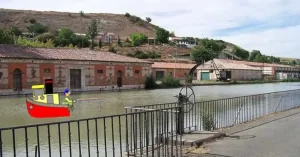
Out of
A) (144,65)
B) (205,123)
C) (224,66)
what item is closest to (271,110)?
(205,123)

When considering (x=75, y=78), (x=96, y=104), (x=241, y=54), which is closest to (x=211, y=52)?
(x=241, y=54)

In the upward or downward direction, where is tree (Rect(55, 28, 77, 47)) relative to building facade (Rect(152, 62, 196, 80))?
upward

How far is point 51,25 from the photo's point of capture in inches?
5719

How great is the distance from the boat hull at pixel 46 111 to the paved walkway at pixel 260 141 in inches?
423

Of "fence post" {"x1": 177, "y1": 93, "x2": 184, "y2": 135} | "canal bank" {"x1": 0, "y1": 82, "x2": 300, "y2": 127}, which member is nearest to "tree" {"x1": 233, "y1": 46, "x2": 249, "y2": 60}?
"canal bank" {"x1": 0, "y1": 82, "x2": 300, "y2": 127}

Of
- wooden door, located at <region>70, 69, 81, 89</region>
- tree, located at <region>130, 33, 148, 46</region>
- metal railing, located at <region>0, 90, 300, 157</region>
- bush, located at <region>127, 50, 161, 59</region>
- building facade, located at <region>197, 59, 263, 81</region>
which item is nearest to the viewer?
metal railing, located at <region>0, 90, 300, 157</region>

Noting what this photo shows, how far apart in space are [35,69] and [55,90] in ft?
10.1

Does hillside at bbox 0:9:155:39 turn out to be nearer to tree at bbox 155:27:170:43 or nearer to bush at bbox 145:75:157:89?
tree at bbox 155:27:170:43

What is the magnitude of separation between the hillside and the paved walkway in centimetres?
12709

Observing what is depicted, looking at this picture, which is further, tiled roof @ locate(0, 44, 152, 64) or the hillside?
the hillside

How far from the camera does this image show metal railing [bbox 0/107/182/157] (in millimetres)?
5793

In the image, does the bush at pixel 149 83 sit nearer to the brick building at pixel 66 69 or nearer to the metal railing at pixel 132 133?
the brick building at pixel 66 69

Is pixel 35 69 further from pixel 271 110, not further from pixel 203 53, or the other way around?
pixel 203 53

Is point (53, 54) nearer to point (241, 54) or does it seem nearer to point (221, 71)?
point (221, 71)
